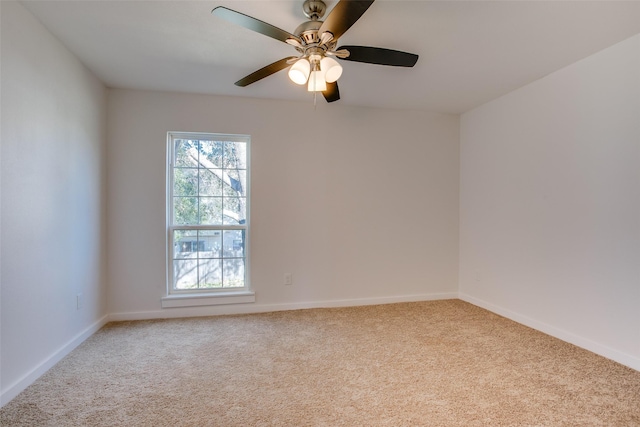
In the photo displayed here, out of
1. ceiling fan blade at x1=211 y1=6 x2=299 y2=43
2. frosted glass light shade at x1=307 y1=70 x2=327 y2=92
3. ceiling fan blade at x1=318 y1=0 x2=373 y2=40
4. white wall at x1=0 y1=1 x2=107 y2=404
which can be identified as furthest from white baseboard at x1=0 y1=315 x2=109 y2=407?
ceiling fan blade at x1=318 y1=0 x2=373 y2=40

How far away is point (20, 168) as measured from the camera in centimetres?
180

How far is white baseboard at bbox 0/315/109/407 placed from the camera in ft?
5.57

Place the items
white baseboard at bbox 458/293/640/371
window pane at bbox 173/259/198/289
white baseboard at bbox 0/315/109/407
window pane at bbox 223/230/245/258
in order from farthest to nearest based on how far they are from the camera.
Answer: window pane at bbox 223/230/245/258 → window pane at bbox 173/259/198/289 → white baseboard at bbox 458/293/640/371 → white baseboard at bbox 0/315/109/407

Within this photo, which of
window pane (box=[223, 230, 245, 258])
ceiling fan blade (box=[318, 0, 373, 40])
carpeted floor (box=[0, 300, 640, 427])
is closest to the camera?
ceiling fan blade (box=[318, 0, 373, 40])

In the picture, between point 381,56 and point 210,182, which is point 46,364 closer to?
point 210,182

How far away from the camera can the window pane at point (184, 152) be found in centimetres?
316

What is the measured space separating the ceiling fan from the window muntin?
145 centimetres

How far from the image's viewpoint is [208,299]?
123 inches

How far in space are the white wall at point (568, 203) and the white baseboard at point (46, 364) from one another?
3813mm

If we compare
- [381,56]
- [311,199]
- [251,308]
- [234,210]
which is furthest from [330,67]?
[251,308]

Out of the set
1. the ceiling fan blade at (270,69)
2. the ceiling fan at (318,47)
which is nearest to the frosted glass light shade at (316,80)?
the ceiling fan at (318,47)

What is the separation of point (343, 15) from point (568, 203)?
Answer: 2.36m

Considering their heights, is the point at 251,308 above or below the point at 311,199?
below

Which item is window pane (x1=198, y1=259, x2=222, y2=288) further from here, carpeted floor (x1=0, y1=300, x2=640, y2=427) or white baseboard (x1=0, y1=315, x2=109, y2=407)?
white baseboard (x1=0, y1=315, x2=109, y2=407)
